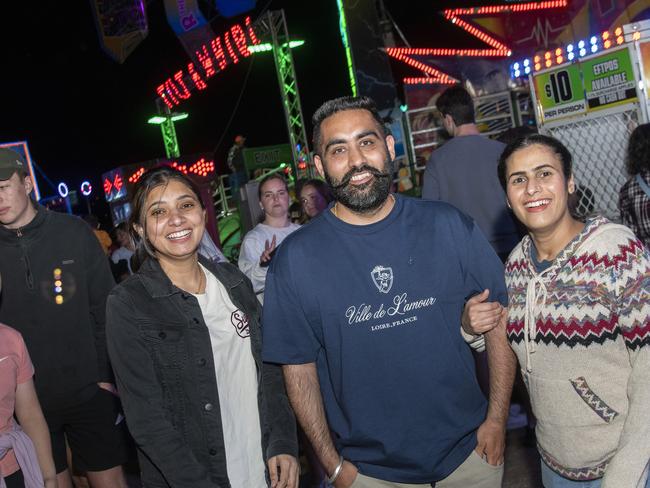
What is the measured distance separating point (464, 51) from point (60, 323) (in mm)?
15364

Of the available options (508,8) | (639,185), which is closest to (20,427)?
(639,185)

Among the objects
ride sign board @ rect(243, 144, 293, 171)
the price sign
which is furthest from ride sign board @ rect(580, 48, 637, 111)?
ride sign board @ rect(243, 144, 293, 171)

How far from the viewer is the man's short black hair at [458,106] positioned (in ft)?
17.1

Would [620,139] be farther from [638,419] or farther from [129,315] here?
[129,315]

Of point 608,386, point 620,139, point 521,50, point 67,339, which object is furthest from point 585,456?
point 521,50

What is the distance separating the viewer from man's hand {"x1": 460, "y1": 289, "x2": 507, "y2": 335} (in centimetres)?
238

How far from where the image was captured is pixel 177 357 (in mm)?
2531

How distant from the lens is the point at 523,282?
98.9 inches

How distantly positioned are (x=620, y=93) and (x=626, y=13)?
9.39 metres

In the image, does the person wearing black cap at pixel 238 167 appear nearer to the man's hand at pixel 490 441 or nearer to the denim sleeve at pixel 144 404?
the denim sleeve at pixel 144 404

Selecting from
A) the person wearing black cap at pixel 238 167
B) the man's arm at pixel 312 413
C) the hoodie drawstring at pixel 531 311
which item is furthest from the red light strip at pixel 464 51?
the man's arm at pixel 312 413

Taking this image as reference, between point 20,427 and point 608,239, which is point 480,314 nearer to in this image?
point 608,239

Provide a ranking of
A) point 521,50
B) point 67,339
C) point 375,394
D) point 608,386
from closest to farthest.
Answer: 1. point 608,386
2. point 375,394
3. point 67,339
4. point 521,50

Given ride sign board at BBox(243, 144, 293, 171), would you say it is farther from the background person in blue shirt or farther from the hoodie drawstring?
the hoodie drawstring
